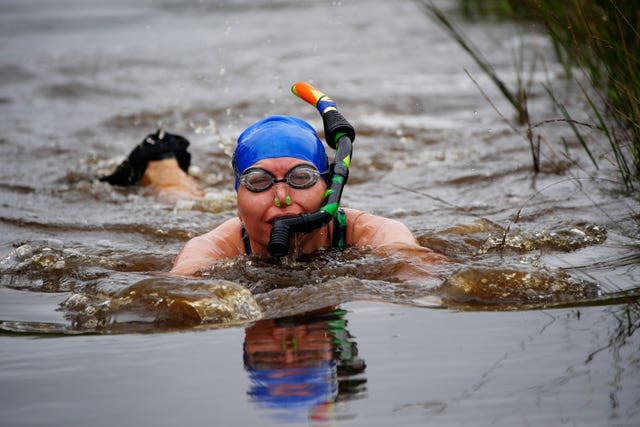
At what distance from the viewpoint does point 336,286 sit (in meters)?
4.43

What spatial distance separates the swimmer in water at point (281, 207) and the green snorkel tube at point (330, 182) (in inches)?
3.5

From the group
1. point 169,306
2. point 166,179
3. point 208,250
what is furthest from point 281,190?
point 166,179

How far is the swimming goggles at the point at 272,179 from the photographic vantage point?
4.89 meters

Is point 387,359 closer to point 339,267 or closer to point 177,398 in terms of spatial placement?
point 177,398

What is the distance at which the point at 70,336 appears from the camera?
3.97 m

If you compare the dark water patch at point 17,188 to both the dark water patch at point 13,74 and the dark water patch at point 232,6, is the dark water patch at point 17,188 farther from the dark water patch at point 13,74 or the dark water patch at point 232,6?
the dark water patch at point 232,6

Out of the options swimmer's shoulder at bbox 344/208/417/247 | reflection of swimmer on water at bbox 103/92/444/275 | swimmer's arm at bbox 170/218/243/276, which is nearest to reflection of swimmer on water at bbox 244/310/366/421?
reflection of swimmer on water at bbox 103/92/444/275

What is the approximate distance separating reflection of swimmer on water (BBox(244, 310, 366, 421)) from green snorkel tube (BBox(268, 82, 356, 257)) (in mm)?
673

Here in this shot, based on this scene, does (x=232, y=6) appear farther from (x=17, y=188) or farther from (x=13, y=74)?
(x=17, y=188)

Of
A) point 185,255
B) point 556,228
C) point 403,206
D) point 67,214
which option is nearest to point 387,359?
point 185,255

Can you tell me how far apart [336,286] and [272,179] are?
759mm

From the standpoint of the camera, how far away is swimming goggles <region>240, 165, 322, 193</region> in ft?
16.0

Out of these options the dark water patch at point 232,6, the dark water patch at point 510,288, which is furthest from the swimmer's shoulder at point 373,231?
the dark water patch at point 232,6

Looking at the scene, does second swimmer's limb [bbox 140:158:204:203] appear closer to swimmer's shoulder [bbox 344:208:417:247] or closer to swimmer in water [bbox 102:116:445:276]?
swimmer in water [bbox 102:116:445:276]
